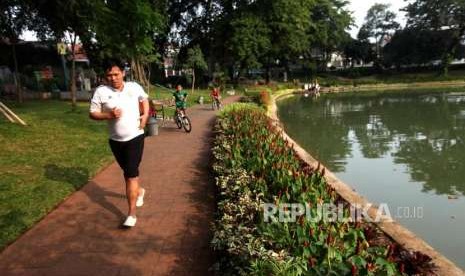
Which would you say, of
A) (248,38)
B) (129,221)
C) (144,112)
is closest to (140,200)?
(129,221)

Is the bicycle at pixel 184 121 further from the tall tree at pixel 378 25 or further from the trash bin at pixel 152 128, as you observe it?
the tall tree at pixel 378 25

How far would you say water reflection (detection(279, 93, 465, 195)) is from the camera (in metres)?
10.3

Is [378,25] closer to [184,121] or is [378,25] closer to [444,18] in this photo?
[444,18]

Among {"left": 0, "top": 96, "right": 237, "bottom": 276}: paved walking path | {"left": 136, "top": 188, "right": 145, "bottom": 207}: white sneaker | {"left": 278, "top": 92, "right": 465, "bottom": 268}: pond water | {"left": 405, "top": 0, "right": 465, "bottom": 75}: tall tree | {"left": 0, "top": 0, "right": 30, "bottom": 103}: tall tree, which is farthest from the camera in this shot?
{"left": 405, "top": 0, "right": 465, "bottom": 75}: tall tree

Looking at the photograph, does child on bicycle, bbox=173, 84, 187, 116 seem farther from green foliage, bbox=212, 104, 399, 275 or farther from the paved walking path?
green foliage, bbox=212, 104, 399, 275

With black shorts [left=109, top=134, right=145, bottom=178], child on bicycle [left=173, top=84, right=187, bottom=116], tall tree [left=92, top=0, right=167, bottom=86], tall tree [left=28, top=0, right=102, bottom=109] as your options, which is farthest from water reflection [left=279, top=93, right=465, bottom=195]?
tall tree [left=28, top=0, right=102, bottom=109]

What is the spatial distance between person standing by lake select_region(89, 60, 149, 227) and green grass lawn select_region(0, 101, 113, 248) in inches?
60.8

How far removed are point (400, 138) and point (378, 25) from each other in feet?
191

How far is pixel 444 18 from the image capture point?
56.9 metres

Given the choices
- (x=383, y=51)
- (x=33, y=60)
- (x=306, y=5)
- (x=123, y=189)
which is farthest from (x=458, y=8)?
(x=123, y=189)

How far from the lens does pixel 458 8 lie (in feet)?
181

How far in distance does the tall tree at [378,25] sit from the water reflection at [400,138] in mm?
45970

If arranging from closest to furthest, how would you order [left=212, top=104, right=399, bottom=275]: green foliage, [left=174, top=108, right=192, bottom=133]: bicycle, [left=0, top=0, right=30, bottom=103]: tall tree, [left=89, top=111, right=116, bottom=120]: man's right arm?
[left=212, top=104, right=399, bottom=275]: green foliage, [left=89, top=111, right=116, bottom=120]: man's right arm, [left=174, top=108, right=192, bottom=133]: bicycle, [left=0, top=0, right=30, bottom=103]: tall tree

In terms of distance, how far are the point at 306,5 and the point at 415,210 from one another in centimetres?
4068
